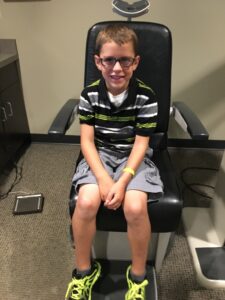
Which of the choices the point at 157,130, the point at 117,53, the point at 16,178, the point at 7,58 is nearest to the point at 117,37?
the point at 117,53

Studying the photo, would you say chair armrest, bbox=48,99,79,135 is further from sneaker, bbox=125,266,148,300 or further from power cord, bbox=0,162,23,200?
power cord, bbox=0,162,23,200

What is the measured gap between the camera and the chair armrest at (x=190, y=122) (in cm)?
95

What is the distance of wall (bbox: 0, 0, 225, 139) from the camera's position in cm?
170

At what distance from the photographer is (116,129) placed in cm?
105

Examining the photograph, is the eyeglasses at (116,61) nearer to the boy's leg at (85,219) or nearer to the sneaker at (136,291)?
the boy's leg at (85,219)

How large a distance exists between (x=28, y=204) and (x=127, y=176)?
0.83 metres

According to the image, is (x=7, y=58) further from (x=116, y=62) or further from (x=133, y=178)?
(x=133, y=178)

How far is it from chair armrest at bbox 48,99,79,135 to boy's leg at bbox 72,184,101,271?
23cm

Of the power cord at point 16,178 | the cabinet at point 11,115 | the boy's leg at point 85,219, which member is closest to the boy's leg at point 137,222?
the boy's leg at point 85,219

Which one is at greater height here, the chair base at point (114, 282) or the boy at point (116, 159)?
the boy at point (116, 159)

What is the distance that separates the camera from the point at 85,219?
3.01 ft

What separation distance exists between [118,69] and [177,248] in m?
0.89

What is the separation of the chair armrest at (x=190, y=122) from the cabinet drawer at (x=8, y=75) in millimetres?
1100

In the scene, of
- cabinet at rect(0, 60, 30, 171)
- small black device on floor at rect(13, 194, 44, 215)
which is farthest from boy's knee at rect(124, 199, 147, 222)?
cabinet at rect(0, 60, 30, 171)
